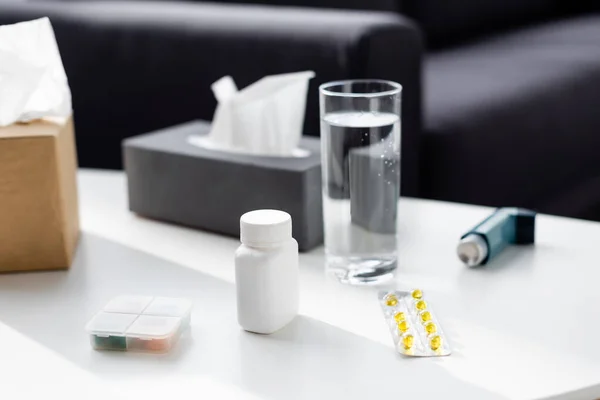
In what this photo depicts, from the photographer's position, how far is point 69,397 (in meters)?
0.65

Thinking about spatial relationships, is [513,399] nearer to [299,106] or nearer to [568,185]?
[299,106]

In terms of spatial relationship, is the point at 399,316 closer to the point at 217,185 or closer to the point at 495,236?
the point at 495,236

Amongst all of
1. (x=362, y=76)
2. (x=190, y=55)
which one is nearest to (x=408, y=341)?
(x=362, y=76)

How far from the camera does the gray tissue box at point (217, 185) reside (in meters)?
0.92

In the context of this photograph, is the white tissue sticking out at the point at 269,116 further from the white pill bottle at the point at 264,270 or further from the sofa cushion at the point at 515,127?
the sofa cushion at the point at 515,127

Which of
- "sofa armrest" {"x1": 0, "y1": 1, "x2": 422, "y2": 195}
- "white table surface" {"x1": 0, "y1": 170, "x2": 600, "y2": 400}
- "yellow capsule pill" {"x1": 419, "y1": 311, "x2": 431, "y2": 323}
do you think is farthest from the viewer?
"sofa armrest" {"x1": 0, "y1": 1, "x2": 422, "y2": 195}

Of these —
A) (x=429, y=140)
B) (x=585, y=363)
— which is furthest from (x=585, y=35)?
(x=585, y=363)

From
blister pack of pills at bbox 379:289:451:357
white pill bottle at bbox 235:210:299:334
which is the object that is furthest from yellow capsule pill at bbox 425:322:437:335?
white pill bottle at bbox 235:210:299:334

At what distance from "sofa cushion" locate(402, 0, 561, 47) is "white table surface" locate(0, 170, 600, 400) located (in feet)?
4.22

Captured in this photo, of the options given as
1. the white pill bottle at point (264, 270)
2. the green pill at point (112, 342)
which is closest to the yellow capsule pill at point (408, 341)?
the white pill bottle at point (264, 270)

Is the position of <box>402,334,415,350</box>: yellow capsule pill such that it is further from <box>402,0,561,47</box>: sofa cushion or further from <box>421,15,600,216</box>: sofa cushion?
<box>402,0,561,47</box>: sofa cushion

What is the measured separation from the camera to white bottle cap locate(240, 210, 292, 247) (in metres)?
0.72

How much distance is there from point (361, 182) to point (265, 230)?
154 millimetres

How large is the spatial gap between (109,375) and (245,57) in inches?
30.2
